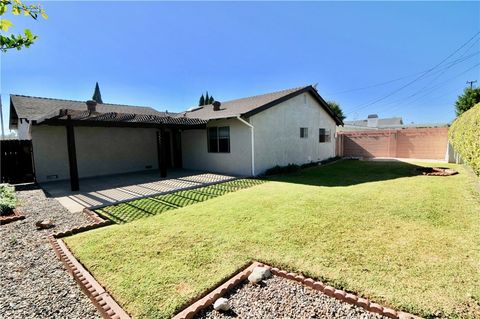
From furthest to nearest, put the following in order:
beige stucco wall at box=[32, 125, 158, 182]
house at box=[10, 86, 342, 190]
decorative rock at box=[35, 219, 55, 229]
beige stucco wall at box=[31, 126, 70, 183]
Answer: beige stucco wall at box=[32, 125, 158, 182]
beige stucco wall at box=[31, 126, 70, 183]
house at box=[10, 86, 342, 190]
decorative rock at box=[35, 219, 55, 229]

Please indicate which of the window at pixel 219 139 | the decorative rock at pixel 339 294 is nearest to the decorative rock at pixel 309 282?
the decorative rock at pixel 339 294

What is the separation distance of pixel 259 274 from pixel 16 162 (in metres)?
13.3

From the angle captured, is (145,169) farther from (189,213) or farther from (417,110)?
(417,110)

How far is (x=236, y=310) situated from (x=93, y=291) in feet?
6.13

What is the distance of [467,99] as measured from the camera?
72.6 feet

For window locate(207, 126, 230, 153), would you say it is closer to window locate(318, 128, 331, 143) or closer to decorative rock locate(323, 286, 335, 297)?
window locate(318, 128, 331, 143)

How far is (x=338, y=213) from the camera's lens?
5895mm

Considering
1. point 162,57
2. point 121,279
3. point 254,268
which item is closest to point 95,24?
point 162,57

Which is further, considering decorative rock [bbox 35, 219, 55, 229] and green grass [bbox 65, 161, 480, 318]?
decorative rock [bbox 35, 219, 55, 229]

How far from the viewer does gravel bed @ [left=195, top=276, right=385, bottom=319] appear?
A: 260 centimetres

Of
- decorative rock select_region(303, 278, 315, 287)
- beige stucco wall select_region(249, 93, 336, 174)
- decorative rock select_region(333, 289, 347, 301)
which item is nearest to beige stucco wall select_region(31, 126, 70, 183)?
beige stucco wall select_region(249, 93, 336, 174)

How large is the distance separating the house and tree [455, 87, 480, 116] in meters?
15.7

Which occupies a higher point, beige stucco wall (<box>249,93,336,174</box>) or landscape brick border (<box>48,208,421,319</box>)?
beige stucco wall (<box>249,93,336,174</box>)

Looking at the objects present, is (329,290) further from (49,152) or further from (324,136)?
(324,136)
